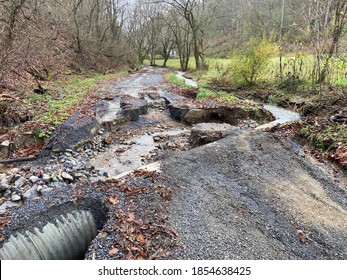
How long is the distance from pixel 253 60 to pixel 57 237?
38.3 feet

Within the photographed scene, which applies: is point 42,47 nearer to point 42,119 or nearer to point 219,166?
point 42,119

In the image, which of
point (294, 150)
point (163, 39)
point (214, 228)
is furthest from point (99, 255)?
point (163, 39)

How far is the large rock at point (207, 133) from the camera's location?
6.26 meters

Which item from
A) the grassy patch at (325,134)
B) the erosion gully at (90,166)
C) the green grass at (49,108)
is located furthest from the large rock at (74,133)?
the grassy patch at (325,134)

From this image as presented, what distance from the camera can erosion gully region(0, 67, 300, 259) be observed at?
3178 mm

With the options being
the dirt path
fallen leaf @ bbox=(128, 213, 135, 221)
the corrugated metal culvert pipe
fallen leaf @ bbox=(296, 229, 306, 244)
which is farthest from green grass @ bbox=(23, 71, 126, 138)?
fallen leaf @ bbox=(296, 229, 306, 244)

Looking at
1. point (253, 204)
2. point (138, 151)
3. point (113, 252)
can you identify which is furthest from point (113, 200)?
point (138, 151)

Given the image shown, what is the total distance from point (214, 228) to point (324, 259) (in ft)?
4.28

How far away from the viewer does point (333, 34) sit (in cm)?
966

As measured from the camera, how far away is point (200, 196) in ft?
12.4

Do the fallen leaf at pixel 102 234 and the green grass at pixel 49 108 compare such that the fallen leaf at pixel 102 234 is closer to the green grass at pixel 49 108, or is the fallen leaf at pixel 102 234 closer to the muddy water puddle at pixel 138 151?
the muddy water puddle at pixel 138 151

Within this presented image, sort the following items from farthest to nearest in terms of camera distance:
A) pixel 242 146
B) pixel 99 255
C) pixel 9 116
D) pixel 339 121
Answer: pixel 339 121
pixel 9 116
pixel 242 146
pixel 99 255

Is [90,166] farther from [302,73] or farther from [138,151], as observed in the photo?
[302,73]

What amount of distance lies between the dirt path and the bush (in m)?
6.87
